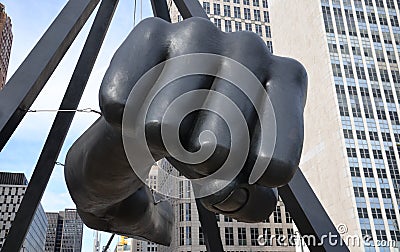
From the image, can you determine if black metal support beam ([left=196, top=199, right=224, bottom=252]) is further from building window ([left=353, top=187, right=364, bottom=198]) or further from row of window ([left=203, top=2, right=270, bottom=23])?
row of window ([left=203, top=2, right=270, bottom=23])

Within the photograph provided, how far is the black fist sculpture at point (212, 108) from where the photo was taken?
54.2 inches

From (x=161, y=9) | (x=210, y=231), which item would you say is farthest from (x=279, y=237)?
(x=161, y=9)

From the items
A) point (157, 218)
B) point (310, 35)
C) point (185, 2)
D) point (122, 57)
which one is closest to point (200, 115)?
point (122, 57)

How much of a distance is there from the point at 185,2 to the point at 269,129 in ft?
7.31

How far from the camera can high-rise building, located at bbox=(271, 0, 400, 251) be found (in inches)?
1484

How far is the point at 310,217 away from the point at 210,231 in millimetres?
1673

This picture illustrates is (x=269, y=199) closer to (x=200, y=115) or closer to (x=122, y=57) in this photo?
(x=200, y=115)

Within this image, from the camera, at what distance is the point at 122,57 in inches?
59.6

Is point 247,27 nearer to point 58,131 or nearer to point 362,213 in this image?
point 362,213

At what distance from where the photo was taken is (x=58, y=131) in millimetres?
3465

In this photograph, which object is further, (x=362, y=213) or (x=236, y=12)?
(x=236, y=12)

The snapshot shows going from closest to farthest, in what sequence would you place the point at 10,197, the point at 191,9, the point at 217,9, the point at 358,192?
1. the point at 191,9
2. the point at 358,192
3. the point at 217,9
4. the point at 10,197

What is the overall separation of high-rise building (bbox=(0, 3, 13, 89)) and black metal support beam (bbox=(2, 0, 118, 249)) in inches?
1907

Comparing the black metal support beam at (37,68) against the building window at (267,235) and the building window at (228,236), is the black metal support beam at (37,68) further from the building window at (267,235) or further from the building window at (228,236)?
the building window at (267,235)
